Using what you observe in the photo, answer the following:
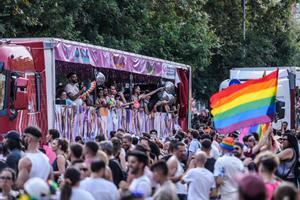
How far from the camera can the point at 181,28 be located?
44281 millimetres

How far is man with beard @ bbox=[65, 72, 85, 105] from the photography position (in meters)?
23.6

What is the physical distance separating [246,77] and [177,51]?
28.0 feet

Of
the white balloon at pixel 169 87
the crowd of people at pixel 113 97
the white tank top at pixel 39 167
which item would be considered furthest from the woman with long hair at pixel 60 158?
the white balloon at pixel 169 87

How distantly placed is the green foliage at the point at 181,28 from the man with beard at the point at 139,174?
17.0 m

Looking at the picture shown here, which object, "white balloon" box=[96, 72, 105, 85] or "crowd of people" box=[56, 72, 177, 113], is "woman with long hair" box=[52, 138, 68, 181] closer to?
"crowd of people" box=[56, 72, 177, 113]

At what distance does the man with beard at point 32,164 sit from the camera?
1323 cm

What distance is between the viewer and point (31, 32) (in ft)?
110

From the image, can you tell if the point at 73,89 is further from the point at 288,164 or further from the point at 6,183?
the point at 6,183

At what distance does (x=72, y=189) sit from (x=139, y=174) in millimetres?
1601

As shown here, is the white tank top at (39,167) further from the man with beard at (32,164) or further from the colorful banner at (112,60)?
the colorful banner at (112,60)

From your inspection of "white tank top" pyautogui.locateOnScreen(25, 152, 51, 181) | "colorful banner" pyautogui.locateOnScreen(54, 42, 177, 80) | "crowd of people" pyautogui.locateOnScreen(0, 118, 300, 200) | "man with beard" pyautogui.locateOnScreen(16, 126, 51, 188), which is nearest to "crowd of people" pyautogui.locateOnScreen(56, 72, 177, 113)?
"colorful banner" pyautogui.locateOnScreen(54, 42, 177, 80)

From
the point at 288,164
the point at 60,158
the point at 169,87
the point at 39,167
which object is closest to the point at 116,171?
the point at 60,158

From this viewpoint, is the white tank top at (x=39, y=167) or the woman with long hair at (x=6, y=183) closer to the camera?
the woman with long hair at (x=6, y=183)

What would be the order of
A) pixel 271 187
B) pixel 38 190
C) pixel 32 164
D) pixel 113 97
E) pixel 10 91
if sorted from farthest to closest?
pixel 113 97, pixel 10 91, pixel 32 164, pixel 271 187, pixel 38 190
